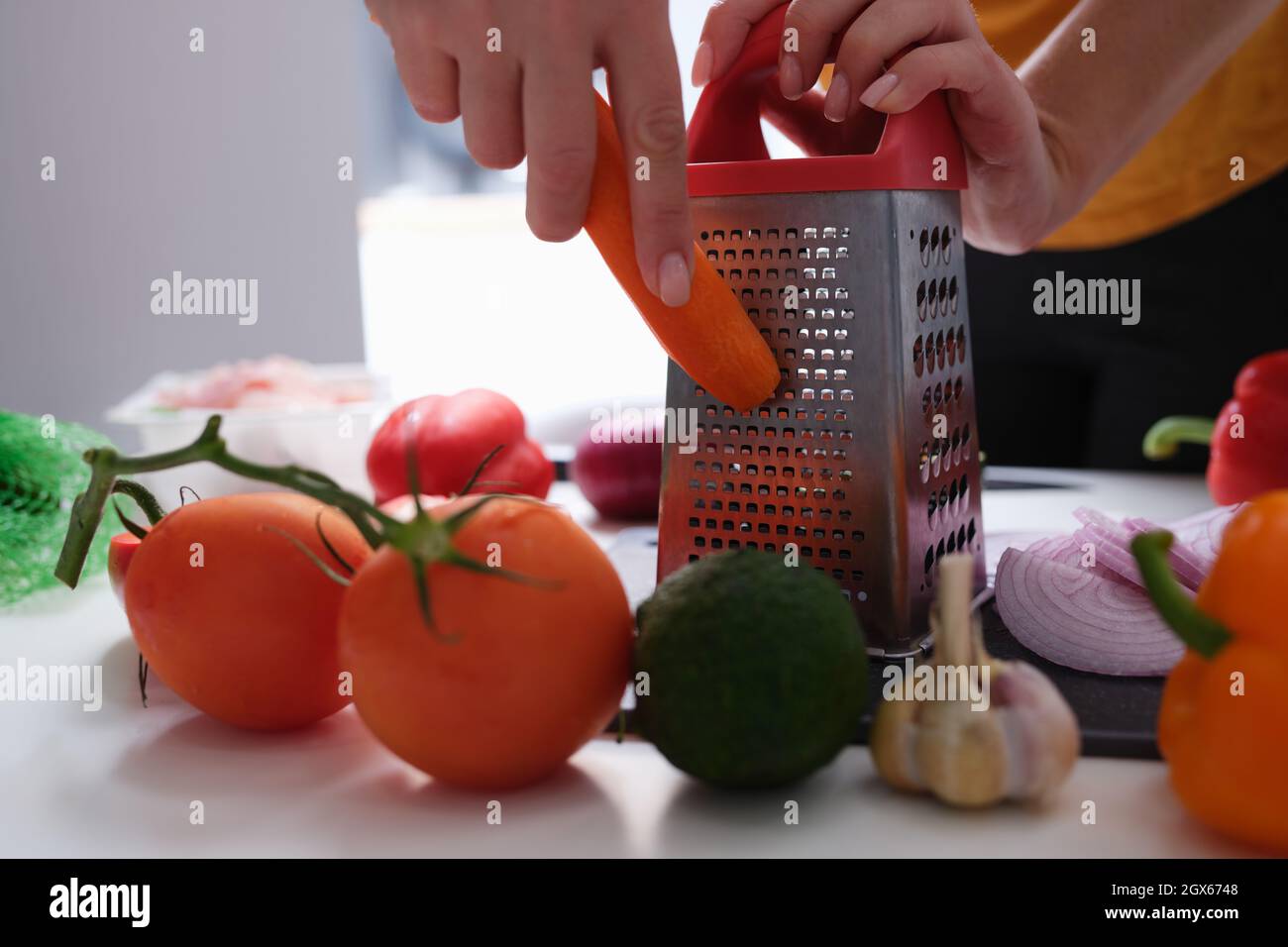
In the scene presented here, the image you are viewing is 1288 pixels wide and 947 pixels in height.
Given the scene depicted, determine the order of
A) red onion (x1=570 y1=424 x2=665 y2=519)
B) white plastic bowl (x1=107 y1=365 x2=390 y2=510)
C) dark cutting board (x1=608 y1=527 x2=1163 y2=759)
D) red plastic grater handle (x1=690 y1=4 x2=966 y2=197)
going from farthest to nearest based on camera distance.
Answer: red onion (x1=570 y1=424 x2=665 y2=519) → white plastic bowl (x1=107 y1=365 x2=390 y2=510) → red plastic grater handle (x1=690 y1=4 x2=966 y2=197) → dark cutting board (x1=608 y1=527 x2=1163 y2=759)

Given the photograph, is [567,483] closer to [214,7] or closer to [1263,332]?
[1263,332]

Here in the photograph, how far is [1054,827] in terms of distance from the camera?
497 millimetres

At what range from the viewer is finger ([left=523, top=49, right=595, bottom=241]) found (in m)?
0.60

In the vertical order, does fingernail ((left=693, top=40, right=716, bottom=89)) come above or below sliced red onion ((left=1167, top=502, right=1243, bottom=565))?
above

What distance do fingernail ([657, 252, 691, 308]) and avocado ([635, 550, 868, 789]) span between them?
16 centimetres

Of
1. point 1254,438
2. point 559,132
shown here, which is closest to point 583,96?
point 559,132

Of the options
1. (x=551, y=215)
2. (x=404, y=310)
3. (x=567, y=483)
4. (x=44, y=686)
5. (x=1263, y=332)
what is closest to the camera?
(x=551, y=215)

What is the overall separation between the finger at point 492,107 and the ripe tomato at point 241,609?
228 mm

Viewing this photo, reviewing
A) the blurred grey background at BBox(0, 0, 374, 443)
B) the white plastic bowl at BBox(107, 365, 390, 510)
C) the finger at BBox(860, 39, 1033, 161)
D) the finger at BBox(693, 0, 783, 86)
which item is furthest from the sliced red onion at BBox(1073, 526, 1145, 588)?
the blurred grey background at BBox(0, 0, 374, 443)

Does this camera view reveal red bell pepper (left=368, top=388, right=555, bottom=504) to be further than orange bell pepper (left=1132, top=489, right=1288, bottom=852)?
Yes

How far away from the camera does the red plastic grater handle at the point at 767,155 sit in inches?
26.7

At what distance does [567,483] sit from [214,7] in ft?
6.74

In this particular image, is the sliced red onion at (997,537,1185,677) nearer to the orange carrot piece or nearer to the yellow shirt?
the orange carrot piece
